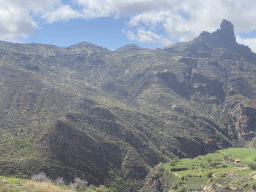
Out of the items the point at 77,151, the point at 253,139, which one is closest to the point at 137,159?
the point at 77,151

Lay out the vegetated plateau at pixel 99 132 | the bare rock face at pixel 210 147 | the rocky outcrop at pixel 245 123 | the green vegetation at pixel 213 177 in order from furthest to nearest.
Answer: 1. the rocky outcrop at pixel 245 123
2. the bare rock face at pixel 210 147
3. the vegetated plateau at pixel 99 132
4. the green vegetation at pixel 213 177

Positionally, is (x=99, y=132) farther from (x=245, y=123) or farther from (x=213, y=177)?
(x=245, y=123)

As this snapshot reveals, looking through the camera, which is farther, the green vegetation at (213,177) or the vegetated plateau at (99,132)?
the vegetated plateau at (99,132)

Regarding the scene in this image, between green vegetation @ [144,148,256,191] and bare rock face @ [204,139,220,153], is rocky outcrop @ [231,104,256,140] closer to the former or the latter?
bare rock face @ [204,139,220,153]

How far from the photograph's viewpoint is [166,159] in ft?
327

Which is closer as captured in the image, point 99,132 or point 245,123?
point 99,132

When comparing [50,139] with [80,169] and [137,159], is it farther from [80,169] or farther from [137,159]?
[137,159]

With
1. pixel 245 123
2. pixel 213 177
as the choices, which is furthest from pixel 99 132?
pixel 245 123

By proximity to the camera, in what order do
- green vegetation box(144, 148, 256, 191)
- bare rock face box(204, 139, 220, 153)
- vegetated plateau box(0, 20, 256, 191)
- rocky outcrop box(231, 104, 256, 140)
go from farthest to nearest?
rocky outcrop box(231, 104, 256, 140)
bare rock face box(204, 139, 220, 153)
vegetated plateau box(0, 20, 256, 191)
green vegetation box(144, 148, 256, 191)

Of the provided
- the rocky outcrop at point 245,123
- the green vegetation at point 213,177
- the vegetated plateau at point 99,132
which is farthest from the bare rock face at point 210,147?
the green vegetation at point 213,177

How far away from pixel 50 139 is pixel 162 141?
64.8 m

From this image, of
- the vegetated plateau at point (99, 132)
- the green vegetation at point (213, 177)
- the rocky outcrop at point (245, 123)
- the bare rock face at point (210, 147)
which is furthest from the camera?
the rocky outcrop at point (245, 123)

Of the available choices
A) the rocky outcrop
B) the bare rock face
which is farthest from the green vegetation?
the rocky outcrop

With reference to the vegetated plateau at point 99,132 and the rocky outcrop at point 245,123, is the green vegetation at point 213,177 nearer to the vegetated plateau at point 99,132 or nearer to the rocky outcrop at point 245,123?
the vegetated plateau at point 99,132
